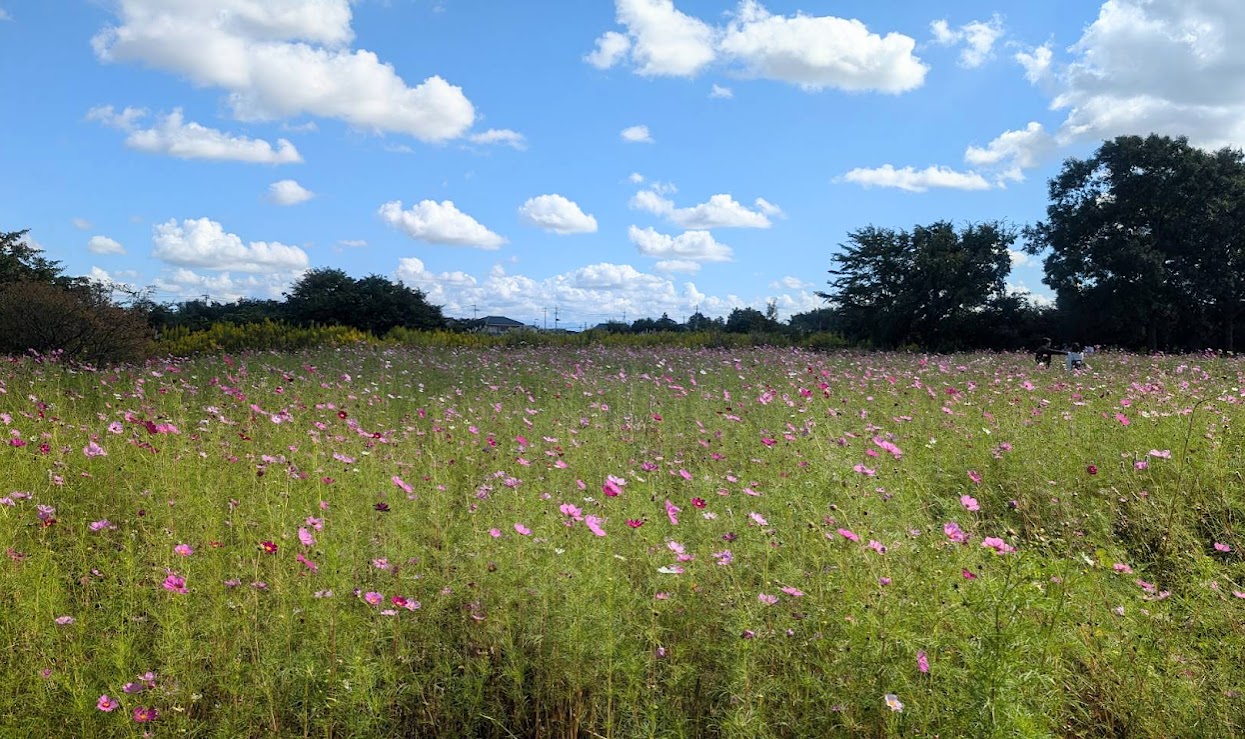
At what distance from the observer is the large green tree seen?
2367 centimetres

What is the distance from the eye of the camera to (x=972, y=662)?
Answer: 1.99 meters

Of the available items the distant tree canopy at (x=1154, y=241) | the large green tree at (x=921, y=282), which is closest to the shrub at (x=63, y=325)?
the large green tree at (x=921, y=282)

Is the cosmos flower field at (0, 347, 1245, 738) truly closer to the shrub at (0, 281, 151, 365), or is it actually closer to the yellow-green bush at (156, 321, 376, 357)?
the shrub at (0, 281, 151, 365)

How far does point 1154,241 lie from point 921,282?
736 centimetres

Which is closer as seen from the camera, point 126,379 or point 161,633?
point 161,633

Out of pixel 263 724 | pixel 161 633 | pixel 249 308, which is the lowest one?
pixel 263 724

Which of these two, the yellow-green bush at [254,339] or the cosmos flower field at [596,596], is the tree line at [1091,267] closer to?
the yellow-green bush at [254,339]

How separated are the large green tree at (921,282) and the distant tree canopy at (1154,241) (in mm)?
2707

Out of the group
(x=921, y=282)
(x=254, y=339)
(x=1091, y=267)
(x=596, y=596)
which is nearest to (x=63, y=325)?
(x=254, y=339)

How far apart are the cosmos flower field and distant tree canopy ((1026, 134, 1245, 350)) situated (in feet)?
75.9

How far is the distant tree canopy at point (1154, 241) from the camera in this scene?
2380 cm

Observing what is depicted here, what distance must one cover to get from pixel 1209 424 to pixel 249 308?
166ft

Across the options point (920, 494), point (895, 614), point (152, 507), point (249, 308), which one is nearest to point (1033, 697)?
point (895, 614)

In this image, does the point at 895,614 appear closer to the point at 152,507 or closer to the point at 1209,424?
the point at 152,507
